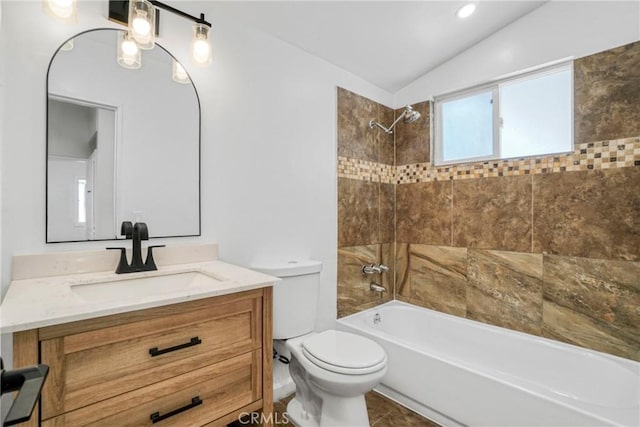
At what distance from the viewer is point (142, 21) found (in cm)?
136

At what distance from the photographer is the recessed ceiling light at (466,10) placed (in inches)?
74.4

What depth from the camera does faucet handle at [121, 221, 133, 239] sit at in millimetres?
1390

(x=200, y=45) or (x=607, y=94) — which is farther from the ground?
(x=200, y=45)

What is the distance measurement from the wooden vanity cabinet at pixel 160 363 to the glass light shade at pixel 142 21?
1.19 metres

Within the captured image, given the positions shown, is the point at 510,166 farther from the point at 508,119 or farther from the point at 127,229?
the point at 127,229

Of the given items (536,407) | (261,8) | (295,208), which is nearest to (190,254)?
Result: (295,208)

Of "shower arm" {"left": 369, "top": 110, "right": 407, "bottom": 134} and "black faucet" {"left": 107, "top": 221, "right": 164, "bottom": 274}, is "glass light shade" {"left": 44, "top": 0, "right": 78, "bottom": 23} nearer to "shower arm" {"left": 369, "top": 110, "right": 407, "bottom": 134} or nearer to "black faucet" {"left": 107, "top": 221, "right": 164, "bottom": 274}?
"black faucet" {"left": 107, "top": 221, "right": 164, "bottom": 274}

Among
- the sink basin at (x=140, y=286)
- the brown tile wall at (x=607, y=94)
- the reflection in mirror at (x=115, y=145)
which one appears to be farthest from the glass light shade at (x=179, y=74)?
the brown tile wall at (x=607, y=94)

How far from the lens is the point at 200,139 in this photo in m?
1.65

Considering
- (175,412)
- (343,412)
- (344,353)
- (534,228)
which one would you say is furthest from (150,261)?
(534,228)

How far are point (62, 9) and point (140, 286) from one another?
1.14 m

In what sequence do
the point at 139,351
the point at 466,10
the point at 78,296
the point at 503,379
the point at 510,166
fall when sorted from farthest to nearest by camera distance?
the point at 510,166
the point at 466,10
the point at 503,379
the point at 78,296
the point at 139,351

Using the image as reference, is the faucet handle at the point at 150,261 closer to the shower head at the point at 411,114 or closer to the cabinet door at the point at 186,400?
the cabinet door at the point at 186,400

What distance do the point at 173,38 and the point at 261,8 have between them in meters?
0.53
